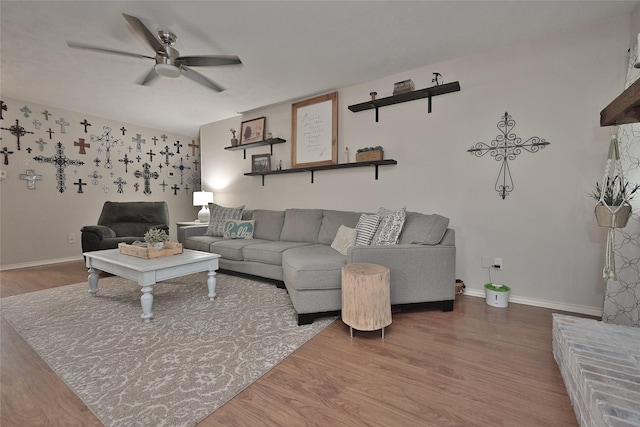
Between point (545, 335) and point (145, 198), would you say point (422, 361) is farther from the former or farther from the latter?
point (145, 198)

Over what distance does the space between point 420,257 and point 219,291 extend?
2.05 m

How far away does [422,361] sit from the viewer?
167cm

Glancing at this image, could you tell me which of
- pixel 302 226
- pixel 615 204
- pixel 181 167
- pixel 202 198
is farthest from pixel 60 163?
pixel 615 204

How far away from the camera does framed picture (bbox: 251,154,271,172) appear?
14.2 feet

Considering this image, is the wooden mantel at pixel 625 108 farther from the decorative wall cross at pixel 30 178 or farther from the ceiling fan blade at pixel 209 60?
the decorative wall cross at pixel 30 178

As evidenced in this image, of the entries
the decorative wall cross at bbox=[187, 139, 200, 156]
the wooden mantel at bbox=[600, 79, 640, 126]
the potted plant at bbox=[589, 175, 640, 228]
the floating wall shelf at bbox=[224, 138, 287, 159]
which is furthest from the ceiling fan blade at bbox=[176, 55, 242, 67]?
the decorative wall cross at bbox=[187, 139, 200, 156]

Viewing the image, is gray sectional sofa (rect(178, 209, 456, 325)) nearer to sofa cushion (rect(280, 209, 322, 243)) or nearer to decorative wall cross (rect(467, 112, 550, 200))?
sofa cushion (rect(280, 209, 322, 243))

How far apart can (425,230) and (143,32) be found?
2.66m

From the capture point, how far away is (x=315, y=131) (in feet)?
12.7

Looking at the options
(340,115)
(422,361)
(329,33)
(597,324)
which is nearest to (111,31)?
(329,33)

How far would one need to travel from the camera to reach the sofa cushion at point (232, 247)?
11.0 ft

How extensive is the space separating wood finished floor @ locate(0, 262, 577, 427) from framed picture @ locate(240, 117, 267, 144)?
3312 mm

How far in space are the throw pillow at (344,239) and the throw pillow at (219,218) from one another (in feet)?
5.72

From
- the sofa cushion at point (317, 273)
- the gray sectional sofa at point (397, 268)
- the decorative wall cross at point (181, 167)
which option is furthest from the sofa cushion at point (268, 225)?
the decorative wall cross at point (181, 167)
